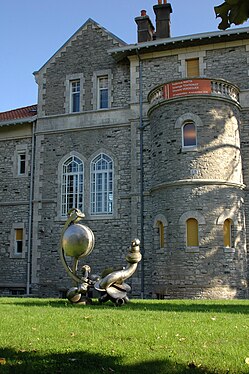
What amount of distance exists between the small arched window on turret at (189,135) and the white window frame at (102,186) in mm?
3978

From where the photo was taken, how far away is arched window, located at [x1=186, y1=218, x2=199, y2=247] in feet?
53.7

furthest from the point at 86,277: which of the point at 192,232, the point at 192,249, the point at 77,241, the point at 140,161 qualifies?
the point at 140,161

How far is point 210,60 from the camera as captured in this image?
63.5 feet

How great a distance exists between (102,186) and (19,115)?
6.59 metres

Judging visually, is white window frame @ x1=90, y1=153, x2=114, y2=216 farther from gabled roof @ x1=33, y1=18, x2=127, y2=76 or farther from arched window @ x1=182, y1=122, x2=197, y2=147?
gabled roof @ x1=33, y1=18, x2=127, y2=76

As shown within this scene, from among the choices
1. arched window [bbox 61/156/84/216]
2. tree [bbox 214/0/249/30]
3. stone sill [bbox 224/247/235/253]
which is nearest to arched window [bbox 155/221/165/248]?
stone sill [bbox 224/247/235/253]

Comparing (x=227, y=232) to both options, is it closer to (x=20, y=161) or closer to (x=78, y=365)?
(x=20, y=161)

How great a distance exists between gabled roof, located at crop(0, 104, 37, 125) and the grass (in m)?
14.4

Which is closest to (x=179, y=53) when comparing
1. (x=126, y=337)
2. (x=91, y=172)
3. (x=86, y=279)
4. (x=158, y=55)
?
(x=158, y=55)

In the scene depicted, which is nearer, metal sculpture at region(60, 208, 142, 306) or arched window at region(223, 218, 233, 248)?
metal sculpture at region(60, 208, 142, 306)

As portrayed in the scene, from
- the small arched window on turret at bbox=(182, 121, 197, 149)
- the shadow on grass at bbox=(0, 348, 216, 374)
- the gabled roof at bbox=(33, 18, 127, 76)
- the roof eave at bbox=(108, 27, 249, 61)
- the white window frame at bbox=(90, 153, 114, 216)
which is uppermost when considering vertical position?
the gabled roof at bbox=(33, 18, 127, 76)

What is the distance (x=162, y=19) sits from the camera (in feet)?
70.7

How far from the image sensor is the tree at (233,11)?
10.7 feet

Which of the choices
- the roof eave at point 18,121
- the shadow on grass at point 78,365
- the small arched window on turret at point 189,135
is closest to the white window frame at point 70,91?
the roof eave at point 18,121
